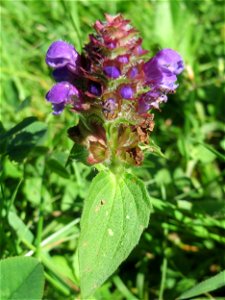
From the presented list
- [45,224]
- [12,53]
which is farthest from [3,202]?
[12,53]

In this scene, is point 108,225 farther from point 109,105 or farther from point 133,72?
point 133,72

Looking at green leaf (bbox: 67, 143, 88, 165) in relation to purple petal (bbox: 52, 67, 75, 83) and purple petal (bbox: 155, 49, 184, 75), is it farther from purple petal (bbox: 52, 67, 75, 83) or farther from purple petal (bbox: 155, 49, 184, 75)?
purple petal (bbox: 155, 49, 184, 75)

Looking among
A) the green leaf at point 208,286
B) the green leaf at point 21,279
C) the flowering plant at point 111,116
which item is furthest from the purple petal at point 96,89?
the green leaf at point 208,286

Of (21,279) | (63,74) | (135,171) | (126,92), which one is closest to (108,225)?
(21,279)

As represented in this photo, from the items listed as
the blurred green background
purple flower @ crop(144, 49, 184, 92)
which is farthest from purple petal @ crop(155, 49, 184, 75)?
the blurred green background

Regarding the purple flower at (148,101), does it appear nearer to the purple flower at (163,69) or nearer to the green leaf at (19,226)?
the purple flower at (163,69)

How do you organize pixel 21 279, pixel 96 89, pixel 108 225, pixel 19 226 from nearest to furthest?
pixel 21 279, pixel 108 225, pixel 96 89, pixel 19 226

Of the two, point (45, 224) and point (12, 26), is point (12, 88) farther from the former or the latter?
point (45, 224)
